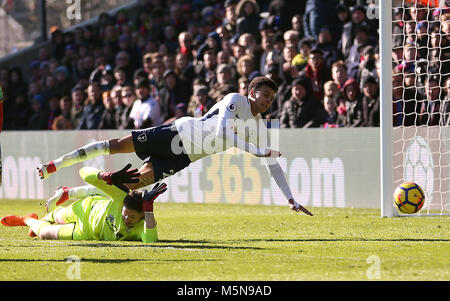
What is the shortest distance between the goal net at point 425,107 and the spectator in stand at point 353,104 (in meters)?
0.84

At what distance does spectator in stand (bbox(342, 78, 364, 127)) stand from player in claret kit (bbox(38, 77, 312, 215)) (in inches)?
148

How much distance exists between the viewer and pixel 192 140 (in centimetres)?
1057

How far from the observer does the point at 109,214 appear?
980 cm

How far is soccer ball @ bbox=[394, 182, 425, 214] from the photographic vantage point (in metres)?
12.0

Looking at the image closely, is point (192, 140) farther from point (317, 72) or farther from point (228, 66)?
point (228, 66)

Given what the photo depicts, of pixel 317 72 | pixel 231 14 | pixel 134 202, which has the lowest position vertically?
pixel 134 202

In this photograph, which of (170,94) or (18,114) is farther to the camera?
→ (18,114)

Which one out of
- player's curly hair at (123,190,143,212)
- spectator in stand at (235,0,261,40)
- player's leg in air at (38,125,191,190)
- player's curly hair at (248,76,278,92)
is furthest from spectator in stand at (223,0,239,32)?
player's curly hair at (123,190,143,212)

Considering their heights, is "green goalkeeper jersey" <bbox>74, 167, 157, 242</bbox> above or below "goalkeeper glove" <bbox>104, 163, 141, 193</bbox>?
below

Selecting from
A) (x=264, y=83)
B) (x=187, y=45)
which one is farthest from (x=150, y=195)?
(x=187, y=45)

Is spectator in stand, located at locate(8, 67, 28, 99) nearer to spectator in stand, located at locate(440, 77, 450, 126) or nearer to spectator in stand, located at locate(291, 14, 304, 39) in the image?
spectator in stand, located at locate(291, 14, 304, 39)

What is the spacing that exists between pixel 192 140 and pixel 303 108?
16.6 ft

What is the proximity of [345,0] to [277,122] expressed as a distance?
2.97 meters
